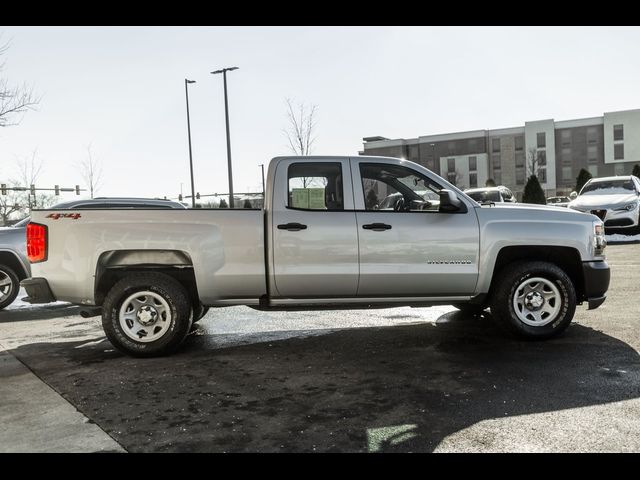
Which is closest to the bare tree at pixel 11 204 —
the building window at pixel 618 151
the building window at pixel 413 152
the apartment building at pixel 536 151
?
the apartment building at pixel 536 151

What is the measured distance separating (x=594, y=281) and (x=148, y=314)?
4.59 metres

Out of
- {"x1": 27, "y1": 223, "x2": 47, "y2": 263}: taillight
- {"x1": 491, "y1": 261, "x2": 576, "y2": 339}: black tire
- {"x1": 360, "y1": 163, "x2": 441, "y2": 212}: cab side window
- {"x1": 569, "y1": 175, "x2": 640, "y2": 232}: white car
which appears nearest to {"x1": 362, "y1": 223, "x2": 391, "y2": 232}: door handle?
{"x1": 360, "y1": 163, "x2": 441, "y2": 212}: cab side window

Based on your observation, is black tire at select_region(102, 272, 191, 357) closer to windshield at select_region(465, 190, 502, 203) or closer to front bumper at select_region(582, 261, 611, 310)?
front bumper at select_region(582, 261, 611, 310)

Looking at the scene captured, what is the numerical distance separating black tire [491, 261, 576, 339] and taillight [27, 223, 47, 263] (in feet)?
15.0

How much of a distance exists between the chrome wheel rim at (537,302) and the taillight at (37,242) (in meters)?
4.80

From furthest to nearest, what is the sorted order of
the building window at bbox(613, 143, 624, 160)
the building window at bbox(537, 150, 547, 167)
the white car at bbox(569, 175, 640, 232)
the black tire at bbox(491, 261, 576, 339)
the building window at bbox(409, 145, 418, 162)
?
Result: the building window at bbox(409, 145, 418, 162), the building window at bbox(537, 150, 547, 167), the building window at bbox(613, 143, 624, 160), the white car at bbox(569, 175, 640, 232), the black tire at bbox(491, 261, 576, 339)

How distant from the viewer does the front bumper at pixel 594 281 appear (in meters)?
6.13

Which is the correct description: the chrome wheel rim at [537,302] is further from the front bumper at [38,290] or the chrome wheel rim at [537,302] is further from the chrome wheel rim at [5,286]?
the chrome wheel rim at [5,286]

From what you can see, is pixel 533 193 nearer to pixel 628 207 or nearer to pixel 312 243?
pixel 628 207

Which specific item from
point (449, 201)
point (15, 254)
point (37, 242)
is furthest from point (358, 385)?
point (15, 254)

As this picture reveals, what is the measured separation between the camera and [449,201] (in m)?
5.79

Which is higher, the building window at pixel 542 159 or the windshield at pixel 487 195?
the building window at pixel 542 159

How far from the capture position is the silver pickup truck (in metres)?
5.79
